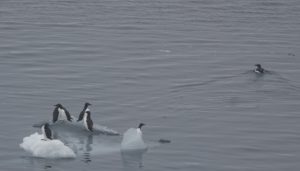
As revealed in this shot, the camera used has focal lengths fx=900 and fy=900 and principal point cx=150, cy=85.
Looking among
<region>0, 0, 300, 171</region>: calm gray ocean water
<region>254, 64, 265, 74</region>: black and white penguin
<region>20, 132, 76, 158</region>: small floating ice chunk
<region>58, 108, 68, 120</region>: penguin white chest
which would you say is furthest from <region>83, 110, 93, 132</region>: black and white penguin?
<region>254, 64, 265, 74</region>: black and white penguin

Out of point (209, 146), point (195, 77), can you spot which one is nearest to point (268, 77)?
point (195, 77)

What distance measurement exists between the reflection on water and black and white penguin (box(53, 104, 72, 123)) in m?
4.56

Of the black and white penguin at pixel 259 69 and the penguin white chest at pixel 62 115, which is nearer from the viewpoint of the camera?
the penguin white chest at pixel 62 115

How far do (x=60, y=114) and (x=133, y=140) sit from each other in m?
5.12

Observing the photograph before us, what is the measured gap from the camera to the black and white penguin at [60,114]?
41.6m

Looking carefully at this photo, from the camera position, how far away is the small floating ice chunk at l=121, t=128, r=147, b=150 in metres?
38.0

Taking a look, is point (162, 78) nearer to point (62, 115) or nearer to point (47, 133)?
point (62, 115)

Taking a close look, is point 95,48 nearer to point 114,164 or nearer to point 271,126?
point 271,126

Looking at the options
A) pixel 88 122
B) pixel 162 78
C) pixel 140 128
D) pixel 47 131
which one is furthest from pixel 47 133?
pixel 162 78

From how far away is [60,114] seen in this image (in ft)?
137

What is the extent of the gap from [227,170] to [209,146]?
10.4 feet

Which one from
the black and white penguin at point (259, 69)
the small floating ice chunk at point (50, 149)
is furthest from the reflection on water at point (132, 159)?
the black and white penguin at point (259, 69)

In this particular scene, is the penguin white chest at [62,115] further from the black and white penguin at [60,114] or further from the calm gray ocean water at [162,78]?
the calm gray ocean water at [162,78]

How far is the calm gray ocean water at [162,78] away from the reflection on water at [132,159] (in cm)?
5
